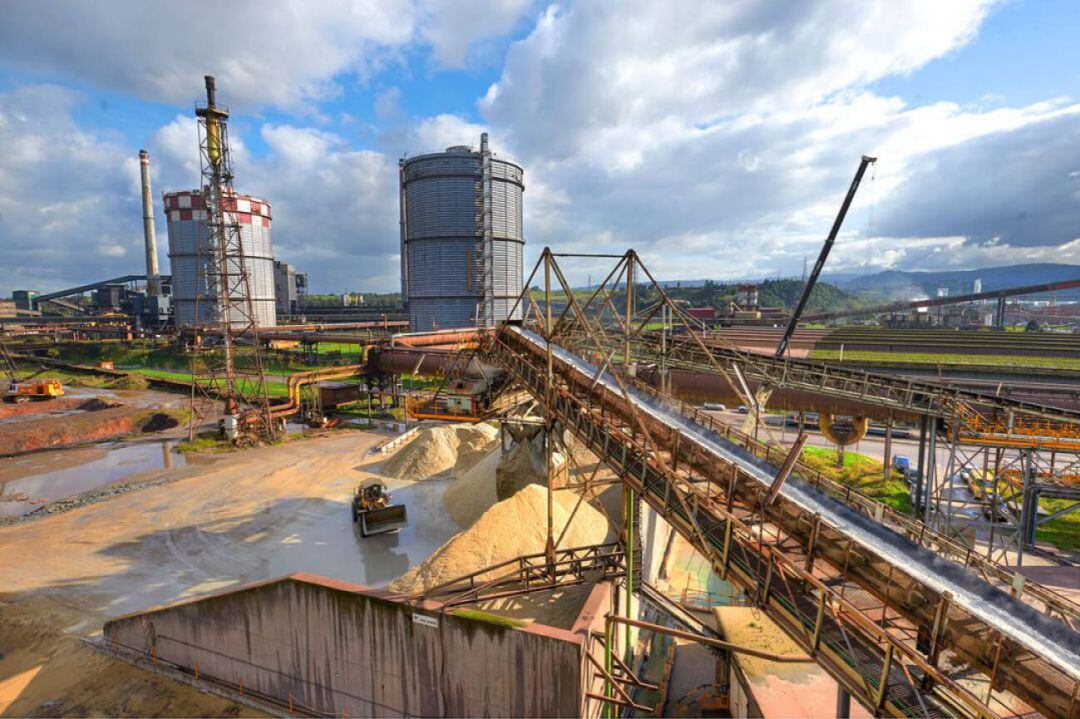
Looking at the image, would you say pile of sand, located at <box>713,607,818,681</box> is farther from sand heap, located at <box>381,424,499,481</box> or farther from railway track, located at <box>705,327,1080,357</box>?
railway track, located at <box>705,327,1080,357</box>

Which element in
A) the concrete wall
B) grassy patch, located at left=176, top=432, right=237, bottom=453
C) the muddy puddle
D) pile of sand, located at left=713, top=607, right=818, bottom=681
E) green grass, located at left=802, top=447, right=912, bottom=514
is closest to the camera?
the concrete wall

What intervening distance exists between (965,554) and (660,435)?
5335 mm

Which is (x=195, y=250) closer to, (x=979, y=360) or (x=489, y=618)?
(x=489, y=618)

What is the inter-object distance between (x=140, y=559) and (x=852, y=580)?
20.4 m

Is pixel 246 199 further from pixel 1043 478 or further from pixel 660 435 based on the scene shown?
pixel 1043 478

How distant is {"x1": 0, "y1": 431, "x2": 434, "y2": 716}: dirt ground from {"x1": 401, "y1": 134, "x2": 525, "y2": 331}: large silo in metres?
18.9

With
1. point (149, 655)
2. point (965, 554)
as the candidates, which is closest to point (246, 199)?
point (149, 655)

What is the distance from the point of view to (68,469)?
2566 centimetres

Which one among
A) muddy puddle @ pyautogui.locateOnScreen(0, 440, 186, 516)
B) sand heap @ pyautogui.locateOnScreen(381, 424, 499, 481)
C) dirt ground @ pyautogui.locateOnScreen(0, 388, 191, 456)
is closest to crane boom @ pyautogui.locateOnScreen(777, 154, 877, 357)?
sand heap @ pyautogui.locateOnScreen(381, 424, 499, 481)

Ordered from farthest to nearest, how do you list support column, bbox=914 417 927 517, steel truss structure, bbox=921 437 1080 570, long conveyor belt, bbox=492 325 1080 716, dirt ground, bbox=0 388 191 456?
dirt ground, bbox=0 388 191 456 → support column, bbox=914 417 927 517 → steel truss structure, bbox=921 437 1080 570 → long conveyor belt, bbox=492 325 1080 716

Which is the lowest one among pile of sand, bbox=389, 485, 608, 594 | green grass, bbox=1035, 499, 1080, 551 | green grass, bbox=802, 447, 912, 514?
green grass, bbox=1035, 499, 1080, 551

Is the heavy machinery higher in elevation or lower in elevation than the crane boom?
lower

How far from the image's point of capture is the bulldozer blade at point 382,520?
1709cm

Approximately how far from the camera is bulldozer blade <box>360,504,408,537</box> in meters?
17.1
